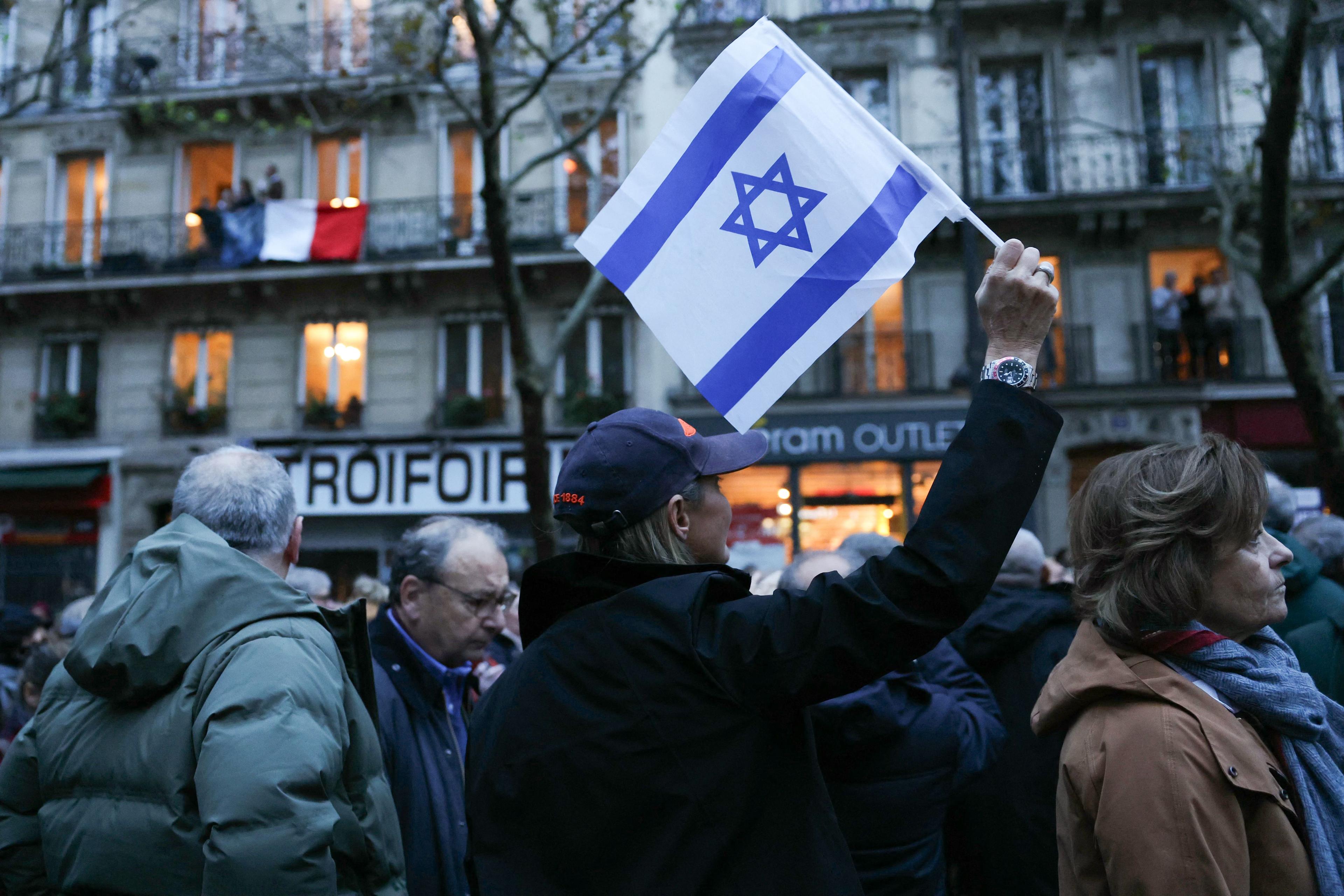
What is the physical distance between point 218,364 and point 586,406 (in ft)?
24.1

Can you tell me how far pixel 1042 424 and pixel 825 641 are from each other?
0.51 m

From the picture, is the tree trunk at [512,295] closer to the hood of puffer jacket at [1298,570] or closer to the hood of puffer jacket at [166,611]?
the hood of puffer jacket at [1298,570]

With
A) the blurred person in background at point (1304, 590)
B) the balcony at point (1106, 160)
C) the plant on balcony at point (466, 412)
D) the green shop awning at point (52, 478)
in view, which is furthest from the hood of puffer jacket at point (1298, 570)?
the green shop awning at point (52, 478)

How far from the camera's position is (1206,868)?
177 cm

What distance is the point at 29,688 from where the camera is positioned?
14.8 ft

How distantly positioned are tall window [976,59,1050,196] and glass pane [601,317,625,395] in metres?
6.91

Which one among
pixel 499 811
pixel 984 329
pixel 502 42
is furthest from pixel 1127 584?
pixel 502 42

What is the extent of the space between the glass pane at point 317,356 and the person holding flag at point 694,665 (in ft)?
59.2

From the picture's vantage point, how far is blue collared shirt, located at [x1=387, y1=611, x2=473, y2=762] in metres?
3.43

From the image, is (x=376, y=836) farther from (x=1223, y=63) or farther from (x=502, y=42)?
(x=1223, y=63)

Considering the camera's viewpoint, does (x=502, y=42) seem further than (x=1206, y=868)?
Yes

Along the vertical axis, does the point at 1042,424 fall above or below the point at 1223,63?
below

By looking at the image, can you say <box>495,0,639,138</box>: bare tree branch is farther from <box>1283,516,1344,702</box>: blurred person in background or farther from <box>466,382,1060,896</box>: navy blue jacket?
<box>466,382,1060,896</box>: navy blue jacket

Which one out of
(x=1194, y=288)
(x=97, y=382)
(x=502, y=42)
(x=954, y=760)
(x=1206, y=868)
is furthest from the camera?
(x=97, y=382)
